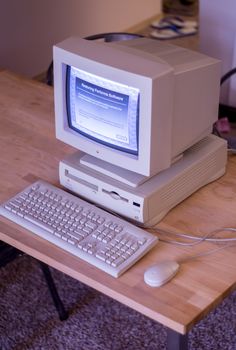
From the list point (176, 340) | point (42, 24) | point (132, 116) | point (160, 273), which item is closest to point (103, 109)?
point (132, 116)

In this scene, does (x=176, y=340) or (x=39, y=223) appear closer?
(x=176, y=340)

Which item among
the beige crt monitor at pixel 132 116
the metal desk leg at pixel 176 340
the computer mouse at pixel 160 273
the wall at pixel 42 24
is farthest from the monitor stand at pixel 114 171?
the wall at pixel 42 24

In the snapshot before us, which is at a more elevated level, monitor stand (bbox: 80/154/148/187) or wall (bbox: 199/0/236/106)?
monitor stand (bbox: 80/154/148/187)

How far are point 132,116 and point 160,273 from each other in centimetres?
38

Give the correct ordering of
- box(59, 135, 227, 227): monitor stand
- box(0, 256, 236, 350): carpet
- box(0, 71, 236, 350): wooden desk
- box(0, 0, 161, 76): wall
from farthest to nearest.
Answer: box(0, 0, 161, 76): wall
box(0, 256, 236, 350): carpet
box(59, 135, 227, 227): monitor stand
box(0, 71, 236, 350): wooden desk

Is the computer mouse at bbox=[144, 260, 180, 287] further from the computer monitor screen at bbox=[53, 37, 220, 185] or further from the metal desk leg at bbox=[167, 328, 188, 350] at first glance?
the computer monitor screen at bbox=[53, 37, 220, 185]

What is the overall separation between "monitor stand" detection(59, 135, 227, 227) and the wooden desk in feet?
0.13

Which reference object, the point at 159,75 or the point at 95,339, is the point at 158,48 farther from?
the point at 95,339

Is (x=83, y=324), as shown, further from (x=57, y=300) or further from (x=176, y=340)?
(x=176, y=340)

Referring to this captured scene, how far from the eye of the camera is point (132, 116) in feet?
4.99

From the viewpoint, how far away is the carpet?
7.20ft

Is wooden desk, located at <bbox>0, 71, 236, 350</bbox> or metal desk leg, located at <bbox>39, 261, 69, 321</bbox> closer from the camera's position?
wooden desk, located at <bbox>0, 71, 236, 350</bbox>

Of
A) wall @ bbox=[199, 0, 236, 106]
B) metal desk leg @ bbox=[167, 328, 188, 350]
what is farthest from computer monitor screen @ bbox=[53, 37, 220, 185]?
wall @ bbox=[199, 0, 236, 106]

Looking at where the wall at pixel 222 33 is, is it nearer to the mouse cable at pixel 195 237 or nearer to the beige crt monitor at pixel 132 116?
the beige crt monitor at pixel 132 116
